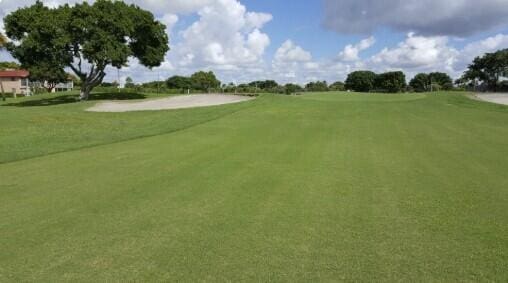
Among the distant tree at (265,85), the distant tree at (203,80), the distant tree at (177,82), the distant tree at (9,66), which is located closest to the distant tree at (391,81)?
the distant tree at (265,85)

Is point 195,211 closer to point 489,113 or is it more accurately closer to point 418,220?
point 418,220

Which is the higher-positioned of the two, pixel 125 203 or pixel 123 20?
pixel 123 20

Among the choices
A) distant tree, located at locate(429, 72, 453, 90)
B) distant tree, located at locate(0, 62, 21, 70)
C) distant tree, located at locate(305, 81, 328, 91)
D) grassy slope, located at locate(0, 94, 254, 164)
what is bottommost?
grassy slope, located at locate(0, 94, 254, 164)

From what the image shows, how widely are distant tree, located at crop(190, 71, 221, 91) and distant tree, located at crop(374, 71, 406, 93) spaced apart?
41.2 meters

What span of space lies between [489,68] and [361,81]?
4332cm

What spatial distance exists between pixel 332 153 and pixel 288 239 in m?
5.17

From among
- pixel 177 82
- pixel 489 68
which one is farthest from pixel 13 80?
pixel 489 68

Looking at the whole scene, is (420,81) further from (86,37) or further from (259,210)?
(259,210)

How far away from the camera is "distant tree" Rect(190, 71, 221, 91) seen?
269 feet

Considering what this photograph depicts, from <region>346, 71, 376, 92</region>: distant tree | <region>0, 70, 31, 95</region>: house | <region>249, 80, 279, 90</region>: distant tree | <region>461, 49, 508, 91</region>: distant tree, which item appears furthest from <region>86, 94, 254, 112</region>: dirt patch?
<region>346, 71, 376, 92</region>: distant tree

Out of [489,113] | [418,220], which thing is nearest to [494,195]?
[418,220]

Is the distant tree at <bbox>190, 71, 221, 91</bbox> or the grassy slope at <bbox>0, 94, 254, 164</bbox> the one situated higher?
the distant tree at <bbox>190, 71, 221, 91</bbox>

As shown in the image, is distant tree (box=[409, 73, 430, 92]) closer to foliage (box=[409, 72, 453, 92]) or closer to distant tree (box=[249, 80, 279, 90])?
foliage (box=[409, 72, 453, 92])

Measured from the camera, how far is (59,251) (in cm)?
385
